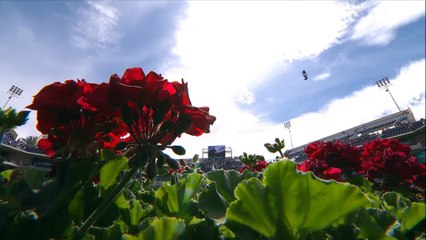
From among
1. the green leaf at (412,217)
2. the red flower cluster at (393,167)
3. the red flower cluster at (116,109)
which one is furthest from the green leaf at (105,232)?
the red flower cluster at (393,167)

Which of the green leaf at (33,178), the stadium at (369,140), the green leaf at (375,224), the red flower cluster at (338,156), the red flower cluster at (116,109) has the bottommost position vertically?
the green leaf at (375,224)

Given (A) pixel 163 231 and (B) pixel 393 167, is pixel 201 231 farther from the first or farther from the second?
(B) pixel 393 167

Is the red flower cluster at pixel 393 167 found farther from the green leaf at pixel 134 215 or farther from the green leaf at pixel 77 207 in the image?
the green leaf at pixel 77 207

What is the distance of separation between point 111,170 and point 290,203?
580 mm

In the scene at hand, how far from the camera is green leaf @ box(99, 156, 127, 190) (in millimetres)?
891

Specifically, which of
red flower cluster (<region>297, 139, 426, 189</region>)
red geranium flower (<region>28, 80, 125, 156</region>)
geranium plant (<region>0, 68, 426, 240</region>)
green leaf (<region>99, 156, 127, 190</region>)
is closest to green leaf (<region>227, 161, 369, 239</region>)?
geranium plant (<region>0, 68, 426, 240</region>)

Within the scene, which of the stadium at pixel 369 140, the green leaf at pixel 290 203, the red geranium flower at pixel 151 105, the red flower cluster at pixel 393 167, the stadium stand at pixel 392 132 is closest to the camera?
the green leaf at pixel 290 203

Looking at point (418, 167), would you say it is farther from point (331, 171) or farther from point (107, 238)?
point (107, 238)

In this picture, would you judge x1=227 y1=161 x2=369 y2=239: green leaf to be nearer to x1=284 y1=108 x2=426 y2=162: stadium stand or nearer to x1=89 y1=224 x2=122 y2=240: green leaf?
x1=89 y1=224 x2=122 y2=240: green leaf

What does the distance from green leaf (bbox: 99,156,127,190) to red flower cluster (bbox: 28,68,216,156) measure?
0.26ft

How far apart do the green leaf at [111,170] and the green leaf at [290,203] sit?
1.31ft

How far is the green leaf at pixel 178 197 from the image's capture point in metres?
1.01

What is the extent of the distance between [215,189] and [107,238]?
38 cm

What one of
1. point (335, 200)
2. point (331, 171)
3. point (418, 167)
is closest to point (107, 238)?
point (335, 200)
